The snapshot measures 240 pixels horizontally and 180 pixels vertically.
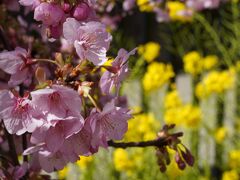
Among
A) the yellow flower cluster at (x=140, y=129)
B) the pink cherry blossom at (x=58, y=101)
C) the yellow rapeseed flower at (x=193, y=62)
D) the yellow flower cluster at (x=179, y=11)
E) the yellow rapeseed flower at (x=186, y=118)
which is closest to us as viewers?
the pink cherry blossom at (x=58, y=101)

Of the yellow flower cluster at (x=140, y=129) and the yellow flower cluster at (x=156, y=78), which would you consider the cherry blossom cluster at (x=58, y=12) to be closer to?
the yellow flower cluster at (x=140, y=129)

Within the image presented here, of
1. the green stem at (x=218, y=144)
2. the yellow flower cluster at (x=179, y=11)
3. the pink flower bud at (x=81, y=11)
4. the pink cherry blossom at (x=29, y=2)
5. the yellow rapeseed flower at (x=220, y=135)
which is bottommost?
the green stem at (x=218, y=144)

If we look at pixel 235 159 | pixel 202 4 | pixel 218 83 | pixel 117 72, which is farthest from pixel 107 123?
pixel 202 4

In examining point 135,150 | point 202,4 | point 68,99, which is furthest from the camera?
point 202,4

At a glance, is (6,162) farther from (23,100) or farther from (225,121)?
(225,121)

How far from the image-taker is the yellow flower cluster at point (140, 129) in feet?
8.02

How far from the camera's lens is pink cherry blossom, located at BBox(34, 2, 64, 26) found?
827mm

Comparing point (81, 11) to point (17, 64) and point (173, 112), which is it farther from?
point (173, 112)

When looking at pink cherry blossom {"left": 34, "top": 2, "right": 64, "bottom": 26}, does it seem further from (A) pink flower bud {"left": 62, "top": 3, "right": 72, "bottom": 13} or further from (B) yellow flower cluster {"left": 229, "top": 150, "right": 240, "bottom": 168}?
(B) yellow flower cluster {"left": 229, "top": 150, "right": 240, "bottom": 168}

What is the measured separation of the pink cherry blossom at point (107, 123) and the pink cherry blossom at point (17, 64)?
144 mm

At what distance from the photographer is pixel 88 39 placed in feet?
2.76

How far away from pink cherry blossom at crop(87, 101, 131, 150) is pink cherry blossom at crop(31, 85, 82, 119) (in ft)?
0.09

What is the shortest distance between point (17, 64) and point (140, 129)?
1676mm

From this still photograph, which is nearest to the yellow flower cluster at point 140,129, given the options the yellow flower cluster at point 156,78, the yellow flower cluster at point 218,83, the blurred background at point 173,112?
the blurred background at point 173,112
